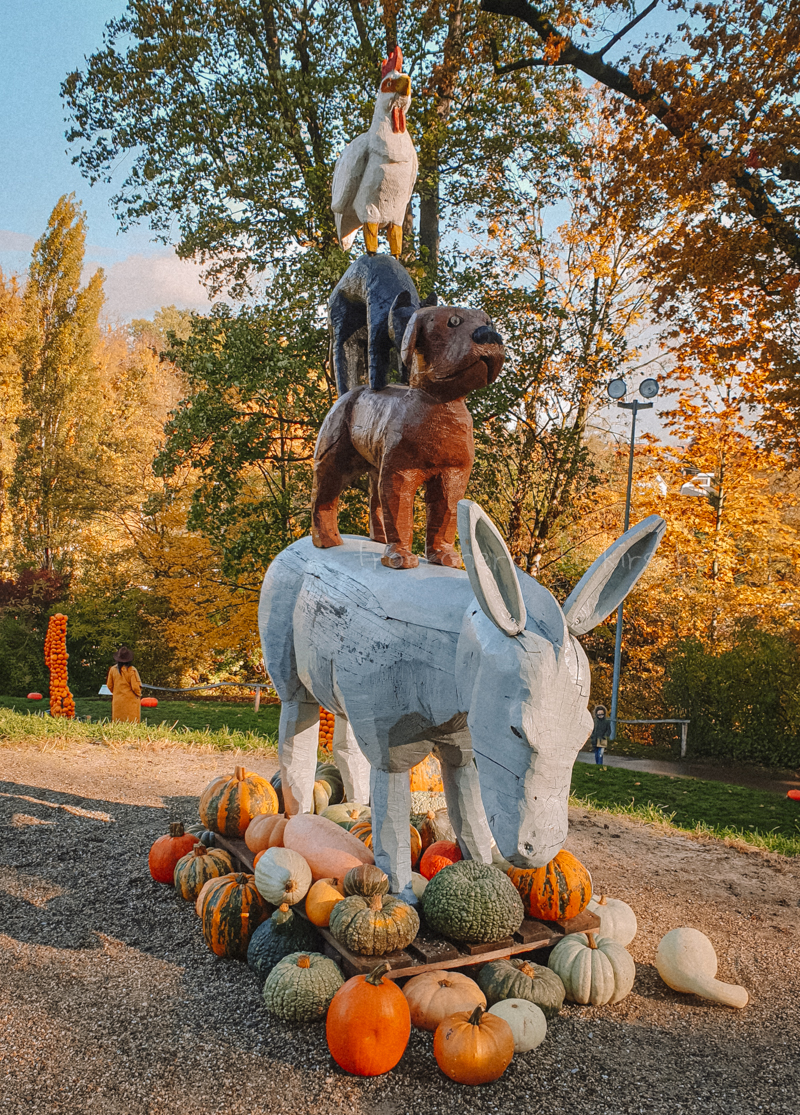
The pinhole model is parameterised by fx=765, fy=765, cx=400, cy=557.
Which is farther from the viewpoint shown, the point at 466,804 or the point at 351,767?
the point at 351,767

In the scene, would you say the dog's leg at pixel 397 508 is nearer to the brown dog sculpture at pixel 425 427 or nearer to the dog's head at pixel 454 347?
the brown dog sculpture at pixel 425 427

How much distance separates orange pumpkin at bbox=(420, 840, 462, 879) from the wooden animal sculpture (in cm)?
247

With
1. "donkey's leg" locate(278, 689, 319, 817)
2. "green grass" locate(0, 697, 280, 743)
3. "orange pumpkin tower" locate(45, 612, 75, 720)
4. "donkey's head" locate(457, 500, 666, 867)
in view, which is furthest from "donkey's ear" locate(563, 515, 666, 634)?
"orange pumpkin tower" locate(45, 612, 75, 720)

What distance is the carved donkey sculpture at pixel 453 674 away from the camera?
2.72 m

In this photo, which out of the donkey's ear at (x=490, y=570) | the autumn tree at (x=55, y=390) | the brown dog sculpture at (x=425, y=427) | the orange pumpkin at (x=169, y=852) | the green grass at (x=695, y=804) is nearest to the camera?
the donkey's ear at (x=490, y=570)

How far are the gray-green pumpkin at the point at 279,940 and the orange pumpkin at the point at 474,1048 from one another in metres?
0.86

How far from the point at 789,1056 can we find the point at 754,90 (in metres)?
9.40

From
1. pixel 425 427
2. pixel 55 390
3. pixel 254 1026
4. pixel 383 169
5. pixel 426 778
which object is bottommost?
pixel 254 1026

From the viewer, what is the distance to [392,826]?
3.61 m

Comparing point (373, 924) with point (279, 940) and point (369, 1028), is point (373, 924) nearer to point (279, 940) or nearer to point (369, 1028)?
point (369, 1028)

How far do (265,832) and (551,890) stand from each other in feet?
5.18

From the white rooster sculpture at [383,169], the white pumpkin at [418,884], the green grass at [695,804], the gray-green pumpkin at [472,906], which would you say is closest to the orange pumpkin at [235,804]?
the white pumpkin at [418,884]

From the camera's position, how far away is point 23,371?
23406 millimetres

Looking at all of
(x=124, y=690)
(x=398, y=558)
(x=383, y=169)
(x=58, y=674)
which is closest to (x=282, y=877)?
(x=398, y=558)
